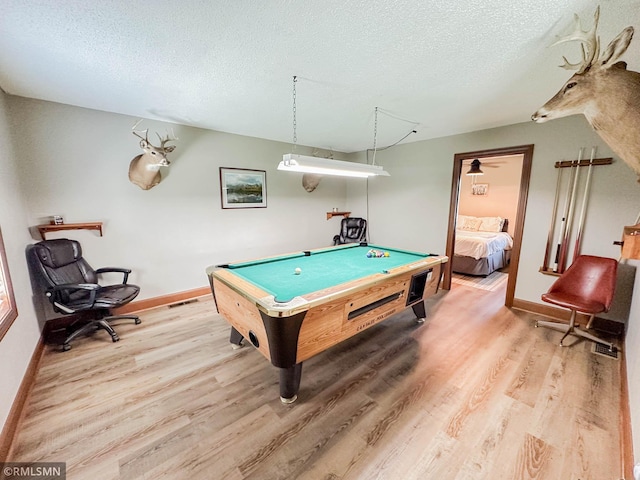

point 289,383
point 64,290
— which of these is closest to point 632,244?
point 289,383

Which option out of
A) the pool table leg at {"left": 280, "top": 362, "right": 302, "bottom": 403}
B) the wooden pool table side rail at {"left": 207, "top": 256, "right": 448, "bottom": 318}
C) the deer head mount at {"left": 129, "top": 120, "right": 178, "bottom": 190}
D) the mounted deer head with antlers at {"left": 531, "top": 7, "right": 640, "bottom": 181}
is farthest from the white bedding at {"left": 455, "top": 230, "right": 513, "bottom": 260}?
the deer head mount at {"left": 129, "top": 120, "right": 178, "bottom": 190}

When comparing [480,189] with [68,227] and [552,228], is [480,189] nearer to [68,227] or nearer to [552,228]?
[552,228]

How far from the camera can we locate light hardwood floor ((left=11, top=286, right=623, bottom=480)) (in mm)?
1403

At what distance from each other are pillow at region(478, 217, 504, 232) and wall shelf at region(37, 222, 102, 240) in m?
7.04

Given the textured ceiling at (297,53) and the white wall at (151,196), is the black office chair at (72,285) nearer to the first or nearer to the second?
the white wall at (151,196)

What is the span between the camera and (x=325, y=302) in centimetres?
171

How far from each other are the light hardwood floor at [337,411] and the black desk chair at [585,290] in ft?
0.83

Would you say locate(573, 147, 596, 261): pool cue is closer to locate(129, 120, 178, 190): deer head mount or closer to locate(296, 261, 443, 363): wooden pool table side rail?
locate(296, 261, 443, 363): wooden pool table side rail

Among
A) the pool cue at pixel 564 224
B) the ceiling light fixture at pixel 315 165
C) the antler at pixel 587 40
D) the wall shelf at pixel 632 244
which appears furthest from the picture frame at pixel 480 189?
the wall shelf at pixel 632 244

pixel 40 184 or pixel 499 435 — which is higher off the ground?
pixel 40 184

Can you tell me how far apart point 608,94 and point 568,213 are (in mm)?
2093

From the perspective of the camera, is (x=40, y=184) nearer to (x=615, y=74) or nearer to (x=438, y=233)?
(x=615, y=74)

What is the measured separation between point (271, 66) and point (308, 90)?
489 mm

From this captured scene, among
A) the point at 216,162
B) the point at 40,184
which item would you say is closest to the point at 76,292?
the point at 40,184
